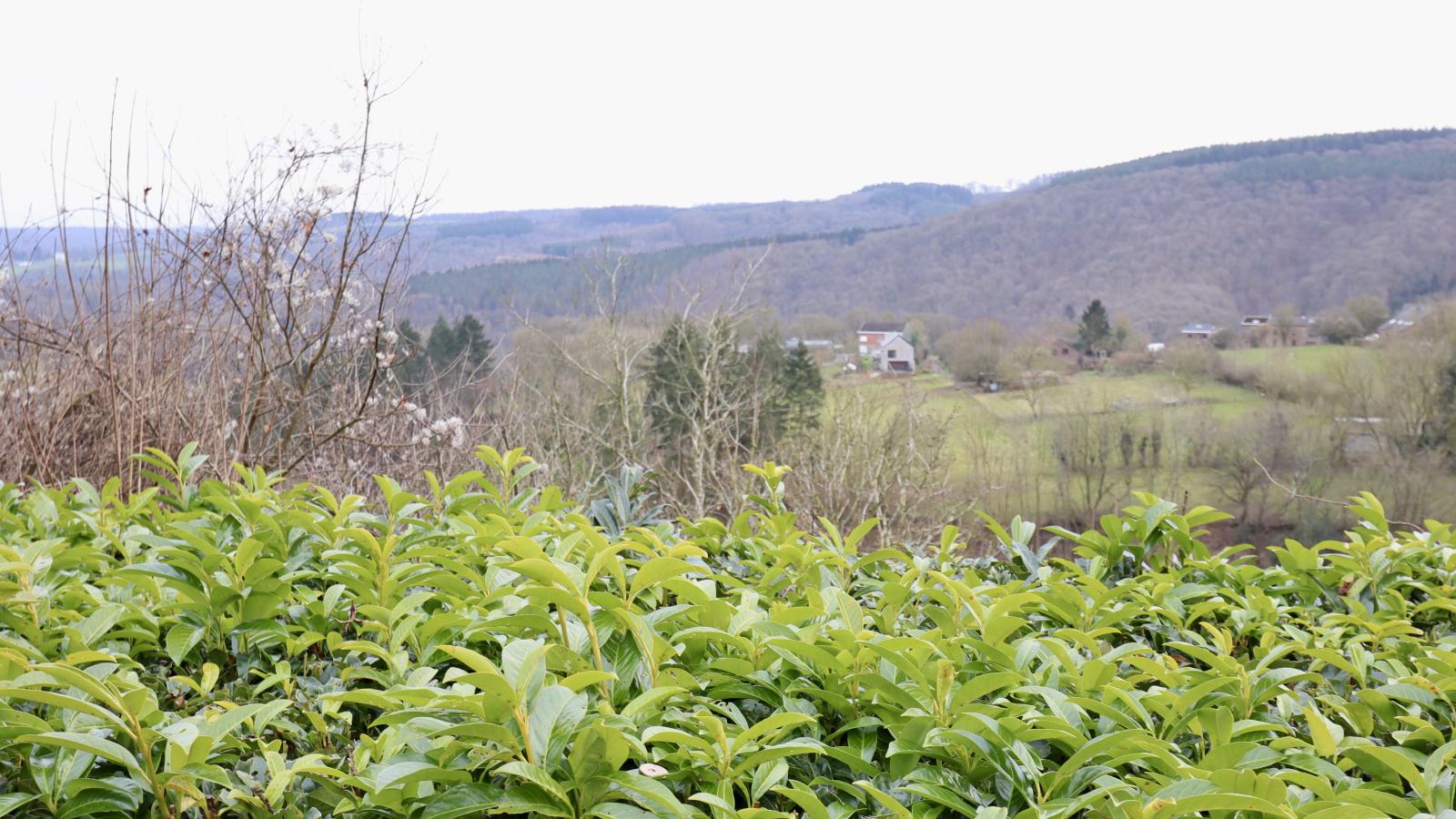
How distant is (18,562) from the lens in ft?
3.26

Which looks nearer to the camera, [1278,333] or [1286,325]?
[1278,333]

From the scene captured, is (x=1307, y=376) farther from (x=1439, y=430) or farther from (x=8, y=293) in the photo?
(x=8, y=293)

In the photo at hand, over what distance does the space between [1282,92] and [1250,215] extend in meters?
10.6

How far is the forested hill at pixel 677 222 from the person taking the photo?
23.9 metres

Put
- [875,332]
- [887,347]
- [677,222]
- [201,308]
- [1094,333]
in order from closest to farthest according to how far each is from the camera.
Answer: [201,308] < [887,347] < [875,332] < [1094,333] < [677,222]

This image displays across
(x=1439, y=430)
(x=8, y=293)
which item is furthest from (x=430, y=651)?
(x=1439, y=430)

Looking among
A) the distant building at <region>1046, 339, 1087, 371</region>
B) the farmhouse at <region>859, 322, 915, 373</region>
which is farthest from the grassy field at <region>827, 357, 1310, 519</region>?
the farmhouse at <region>859, 322, 915, 373</region>

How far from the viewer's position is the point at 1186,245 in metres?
38.3

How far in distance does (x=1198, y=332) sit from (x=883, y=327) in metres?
12.3

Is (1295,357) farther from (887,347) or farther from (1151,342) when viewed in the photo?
(887,347)

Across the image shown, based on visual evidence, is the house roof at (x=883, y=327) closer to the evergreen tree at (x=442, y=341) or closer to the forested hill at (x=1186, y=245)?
the forested hill at (x=1186, y=245)

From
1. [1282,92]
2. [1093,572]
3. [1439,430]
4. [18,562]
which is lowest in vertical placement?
[1439,430]

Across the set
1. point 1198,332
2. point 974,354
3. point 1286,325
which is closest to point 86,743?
point 974,354

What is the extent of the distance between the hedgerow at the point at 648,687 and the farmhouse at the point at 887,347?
58.6 feet
